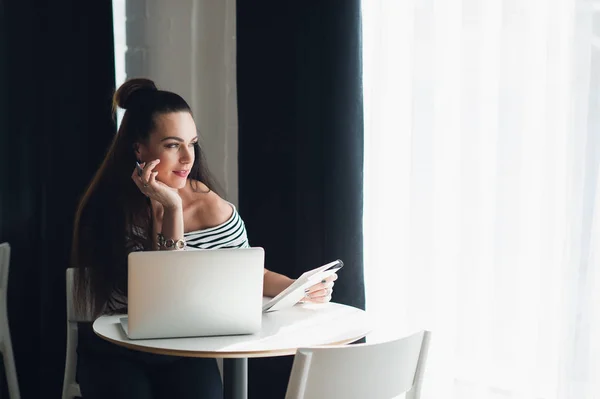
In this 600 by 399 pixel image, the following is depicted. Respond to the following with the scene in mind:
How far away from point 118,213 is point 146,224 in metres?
0.08

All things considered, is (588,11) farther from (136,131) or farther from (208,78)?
(208,78)

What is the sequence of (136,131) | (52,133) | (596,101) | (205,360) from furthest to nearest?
(52,133)
(136,131)
(205,360)
(596,101)

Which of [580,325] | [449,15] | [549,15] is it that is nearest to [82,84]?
[449,15]

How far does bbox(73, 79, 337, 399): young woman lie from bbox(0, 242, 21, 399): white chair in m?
0.48

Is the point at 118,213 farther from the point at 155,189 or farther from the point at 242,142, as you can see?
the point at 242,142

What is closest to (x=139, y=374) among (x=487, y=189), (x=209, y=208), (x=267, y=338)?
(x=267, y=338)

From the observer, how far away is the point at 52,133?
2893mm

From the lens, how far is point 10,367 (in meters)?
2.73

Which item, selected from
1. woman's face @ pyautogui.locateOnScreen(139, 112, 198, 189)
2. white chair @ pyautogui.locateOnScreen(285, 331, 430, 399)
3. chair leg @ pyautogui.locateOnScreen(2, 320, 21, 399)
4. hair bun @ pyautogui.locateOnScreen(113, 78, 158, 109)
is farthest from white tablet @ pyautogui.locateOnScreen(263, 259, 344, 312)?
chair leg @ pyautogui.locateOnScreen(2, 320, 21, 399)

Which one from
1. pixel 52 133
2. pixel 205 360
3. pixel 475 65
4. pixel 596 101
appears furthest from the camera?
pixel 52 133

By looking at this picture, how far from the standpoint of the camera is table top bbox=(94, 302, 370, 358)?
1536mm

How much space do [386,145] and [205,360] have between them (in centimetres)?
86

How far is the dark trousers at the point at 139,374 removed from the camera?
171 centimetres

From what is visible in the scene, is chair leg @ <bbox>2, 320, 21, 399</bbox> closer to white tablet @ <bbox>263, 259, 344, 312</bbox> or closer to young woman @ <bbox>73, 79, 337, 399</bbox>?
young woman @ <bbox>73, 79, 337, 399</bbox>
